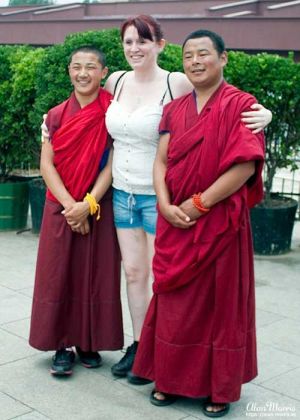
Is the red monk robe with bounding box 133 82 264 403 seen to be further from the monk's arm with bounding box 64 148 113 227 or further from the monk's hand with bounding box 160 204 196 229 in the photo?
the monk's arm with bounding box 64 148 113 227

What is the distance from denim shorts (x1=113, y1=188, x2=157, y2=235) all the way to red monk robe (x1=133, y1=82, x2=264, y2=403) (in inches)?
8.8

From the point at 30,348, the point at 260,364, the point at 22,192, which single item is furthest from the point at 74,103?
the point at 22,192

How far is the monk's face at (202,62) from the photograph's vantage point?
135 inches

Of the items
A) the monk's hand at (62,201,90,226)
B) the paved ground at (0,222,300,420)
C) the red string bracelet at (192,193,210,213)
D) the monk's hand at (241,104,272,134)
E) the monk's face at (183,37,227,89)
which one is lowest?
the paved ground at (0,222,300,420)

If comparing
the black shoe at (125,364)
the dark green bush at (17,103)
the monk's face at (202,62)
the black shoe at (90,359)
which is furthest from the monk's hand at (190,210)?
the dark green bush at (17,103)

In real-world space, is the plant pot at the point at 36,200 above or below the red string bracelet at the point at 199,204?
below

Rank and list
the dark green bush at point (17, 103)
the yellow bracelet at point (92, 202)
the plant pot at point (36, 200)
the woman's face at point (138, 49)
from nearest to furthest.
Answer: the woman's face at point (138, 49) → the yellow bracelet at point (92, 202) → the plant pot at point (36, 200) → the dark green bush at point (17, 103)

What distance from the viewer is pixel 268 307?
5.46 m

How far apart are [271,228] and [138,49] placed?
12.4 feet

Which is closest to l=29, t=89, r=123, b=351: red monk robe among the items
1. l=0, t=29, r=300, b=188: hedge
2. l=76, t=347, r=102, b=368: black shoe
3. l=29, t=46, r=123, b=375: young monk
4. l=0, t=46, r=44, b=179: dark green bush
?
l=29, t=46, r=123, b=375: young monk

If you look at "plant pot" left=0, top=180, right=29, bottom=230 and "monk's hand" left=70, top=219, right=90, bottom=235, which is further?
"plant pot" left=0, top=180, right=29, bottom=230

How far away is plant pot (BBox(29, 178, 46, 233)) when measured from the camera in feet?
24.6

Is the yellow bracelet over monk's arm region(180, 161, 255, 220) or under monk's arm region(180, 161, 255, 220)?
under

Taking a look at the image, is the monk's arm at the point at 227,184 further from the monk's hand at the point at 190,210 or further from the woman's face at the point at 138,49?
the woman's face at the point at 138,49
